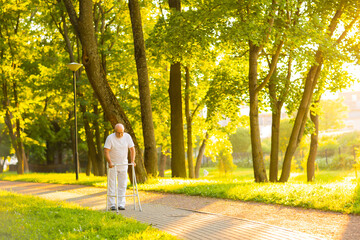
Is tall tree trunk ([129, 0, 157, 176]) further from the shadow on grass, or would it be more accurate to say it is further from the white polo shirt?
the shadow on grass

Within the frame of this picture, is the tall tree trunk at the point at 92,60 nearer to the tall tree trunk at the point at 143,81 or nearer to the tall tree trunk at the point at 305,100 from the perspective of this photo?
the tall tree trunk at the point at 143,81

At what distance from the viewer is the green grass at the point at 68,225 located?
7242 mm

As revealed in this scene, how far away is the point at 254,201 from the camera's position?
439 inches

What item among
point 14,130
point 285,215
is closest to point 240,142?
point 14,130

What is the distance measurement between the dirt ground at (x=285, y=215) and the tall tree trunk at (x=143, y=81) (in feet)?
16.7

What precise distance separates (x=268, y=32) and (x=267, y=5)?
87 centimetres

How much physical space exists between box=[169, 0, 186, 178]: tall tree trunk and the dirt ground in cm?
751

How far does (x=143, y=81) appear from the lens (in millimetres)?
17109

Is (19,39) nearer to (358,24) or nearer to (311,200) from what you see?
(358,24)

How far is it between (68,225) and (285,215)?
4017 millimetres

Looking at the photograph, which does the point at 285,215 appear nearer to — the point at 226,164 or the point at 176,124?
the point at 176,124

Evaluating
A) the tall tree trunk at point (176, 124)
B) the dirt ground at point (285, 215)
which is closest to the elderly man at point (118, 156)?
the dirt ground at point (285, 215)

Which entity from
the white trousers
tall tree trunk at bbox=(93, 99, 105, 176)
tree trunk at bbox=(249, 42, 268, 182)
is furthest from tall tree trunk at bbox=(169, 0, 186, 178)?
the white trousers

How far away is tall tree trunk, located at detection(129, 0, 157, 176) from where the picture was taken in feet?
56.1
